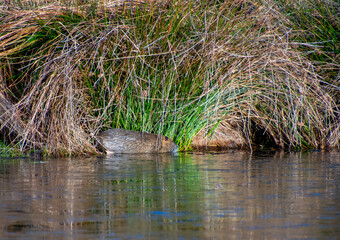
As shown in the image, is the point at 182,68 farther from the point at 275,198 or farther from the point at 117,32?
the point at 275,198

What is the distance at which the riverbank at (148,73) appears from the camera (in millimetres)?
8258

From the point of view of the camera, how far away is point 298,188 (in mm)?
5293

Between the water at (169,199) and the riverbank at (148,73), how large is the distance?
44.6 inches

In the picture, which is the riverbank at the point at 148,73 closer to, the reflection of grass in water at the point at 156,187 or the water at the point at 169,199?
the water at the point at 169,199

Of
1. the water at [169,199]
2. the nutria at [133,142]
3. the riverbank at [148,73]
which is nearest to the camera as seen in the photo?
the water at [169,199]

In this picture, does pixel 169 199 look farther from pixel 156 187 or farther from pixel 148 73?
pixel 148 73

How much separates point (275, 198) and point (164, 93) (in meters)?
4.00

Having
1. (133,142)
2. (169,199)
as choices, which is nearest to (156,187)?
(169,199)

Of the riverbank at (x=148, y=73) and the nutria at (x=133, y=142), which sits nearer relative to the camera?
the riverbank at (x=148, y=73)

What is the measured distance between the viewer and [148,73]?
846cm

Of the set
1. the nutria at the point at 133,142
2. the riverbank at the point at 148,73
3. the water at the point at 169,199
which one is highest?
the riverbank at the point at 148,73

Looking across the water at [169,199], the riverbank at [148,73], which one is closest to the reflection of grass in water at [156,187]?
the water at [169,199]

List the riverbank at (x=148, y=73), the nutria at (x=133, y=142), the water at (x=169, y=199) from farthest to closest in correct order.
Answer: the nutria at (x=133, y=142)
the riverbank at (x=148, y=73)
the water at (x=169, y=199)

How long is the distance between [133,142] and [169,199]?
12.8 ft
